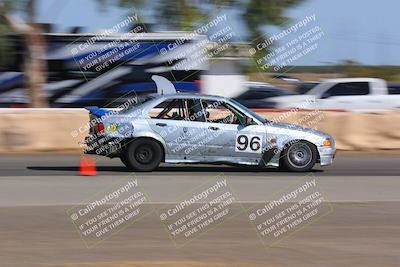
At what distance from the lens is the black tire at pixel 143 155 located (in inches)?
584

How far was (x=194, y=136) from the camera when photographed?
1487 centimetres

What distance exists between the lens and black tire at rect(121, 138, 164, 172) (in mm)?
14828

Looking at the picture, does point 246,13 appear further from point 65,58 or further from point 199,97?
point 199,97

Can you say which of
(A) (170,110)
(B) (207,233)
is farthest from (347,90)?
(B) (207,233)

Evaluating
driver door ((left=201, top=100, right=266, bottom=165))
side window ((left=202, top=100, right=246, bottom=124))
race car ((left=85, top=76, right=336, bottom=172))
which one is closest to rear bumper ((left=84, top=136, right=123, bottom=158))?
race car ((left=85, top=76, right=336, bottom=172))

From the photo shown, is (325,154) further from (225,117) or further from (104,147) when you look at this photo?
(104,147)

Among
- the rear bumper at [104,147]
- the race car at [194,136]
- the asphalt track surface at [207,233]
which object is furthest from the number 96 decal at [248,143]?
the rear bumper at [104,147]

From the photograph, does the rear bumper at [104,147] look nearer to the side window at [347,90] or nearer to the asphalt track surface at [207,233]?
the asphalt track surface at [207,233]

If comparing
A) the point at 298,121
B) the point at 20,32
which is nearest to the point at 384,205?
the point at 298,121

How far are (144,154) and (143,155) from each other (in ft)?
0.08

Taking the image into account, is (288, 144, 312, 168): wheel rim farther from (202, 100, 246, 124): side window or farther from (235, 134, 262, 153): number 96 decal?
(202, 100, 246, 124): side window

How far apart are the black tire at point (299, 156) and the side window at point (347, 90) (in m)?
11.6

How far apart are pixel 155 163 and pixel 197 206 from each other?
13.4 ft

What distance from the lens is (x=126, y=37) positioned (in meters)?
25.5
